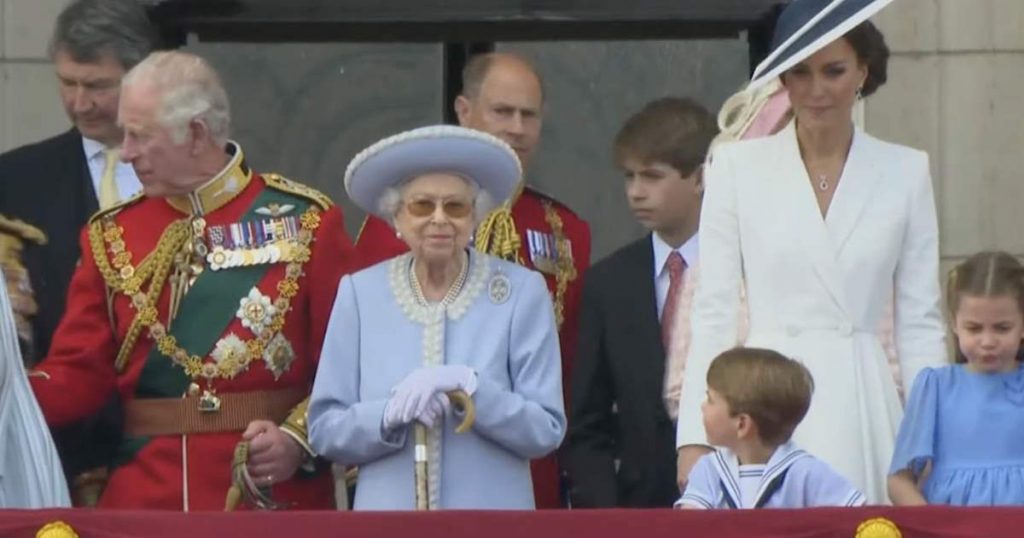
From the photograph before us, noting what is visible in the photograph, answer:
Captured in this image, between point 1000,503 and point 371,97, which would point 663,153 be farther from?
point 371,97

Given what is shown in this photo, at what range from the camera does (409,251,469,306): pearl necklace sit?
23.3ft

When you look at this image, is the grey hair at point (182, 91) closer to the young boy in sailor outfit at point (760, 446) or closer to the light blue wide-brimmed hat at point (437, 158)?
the light blue wide-brimmed hat at point (437, 158)

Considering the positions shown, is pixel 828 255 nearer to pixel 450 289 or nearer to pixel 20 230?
pixel 450 289

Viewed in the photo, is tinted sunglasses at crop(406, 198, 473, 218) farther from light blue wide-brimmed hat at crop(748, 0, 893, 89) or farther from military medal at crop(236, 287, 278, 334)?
light blue wide-brimmed hat at crop(748, 0, 893, 89)

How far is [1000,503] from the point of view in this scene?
677cm

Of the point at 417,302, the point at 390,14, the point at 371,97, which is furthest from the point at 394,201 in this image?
the point at 371,97

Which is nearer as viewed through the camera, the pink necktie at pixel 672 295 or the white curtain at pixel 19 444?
the white curtain at pixel 19 444

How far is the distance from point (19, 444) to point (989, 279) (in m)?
1.95

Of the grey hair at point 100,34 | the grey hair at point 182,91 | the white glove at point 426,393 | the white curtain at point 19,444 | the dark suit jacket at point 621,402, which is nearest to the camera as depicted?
the white glove at point 426,393

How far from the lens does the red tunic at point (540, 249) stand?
770 centimetres

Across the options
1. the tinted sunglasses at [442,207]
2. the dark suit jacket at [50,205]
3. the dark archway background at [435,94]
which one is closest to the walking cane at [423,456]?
the tinted sunglasses at [442,207]

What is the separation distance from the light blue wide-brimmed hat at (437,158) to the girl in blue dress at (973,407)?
96cm

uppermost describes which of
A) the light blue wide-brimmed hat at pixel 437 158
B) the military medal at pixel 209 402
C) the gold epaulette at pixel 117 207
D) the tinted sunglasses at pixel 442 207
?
the light blue wide-brimmed hat at pixel 437 158

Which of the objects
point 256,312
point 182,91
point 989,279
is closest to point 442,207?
point 256,312
